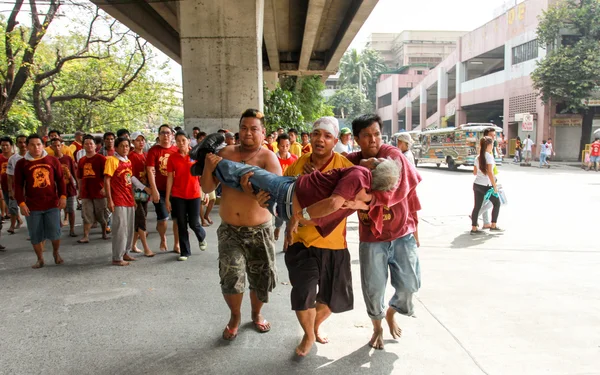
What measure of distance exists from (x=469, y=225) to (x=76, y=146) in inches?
329

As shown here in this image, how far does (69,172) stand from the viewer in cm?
695

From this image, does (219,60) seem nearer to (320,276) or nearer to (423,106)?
(320,276)

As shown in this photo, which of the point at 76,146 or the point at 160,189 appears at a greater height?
the point at 76,146

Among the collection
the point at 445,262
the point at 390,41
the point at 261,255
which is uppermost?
A: the point at 390,41

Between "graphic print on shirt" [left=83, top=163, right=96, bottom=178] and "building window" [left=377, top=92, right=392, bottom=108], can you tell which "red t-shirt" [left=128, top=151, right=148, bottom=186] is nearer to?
"graphic print on shirt" [left=83, top=163, right=96, bottom=178]

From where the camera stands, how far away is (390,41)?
79.4 metres

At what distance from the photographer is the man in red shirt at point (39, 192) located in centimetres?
518

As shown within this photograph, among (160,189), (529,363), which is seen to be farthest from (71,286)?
(529,363)

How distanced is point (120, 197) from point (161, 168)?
34.4 inches

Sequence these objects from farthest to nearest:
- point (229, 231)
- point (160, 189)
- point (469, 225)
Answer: point (469, 225), point (160, 189), point (229, 231)

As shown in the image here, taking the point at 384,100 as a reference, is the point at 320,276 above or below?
below

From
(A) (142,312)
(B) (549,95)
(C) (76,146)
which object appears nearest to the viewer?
(A) (142,312)

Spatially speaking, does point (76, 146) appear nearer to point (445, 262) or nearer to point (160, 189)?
point (160, 189)

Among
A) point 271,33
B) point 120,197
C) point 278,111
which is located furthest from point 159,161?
point 271,33
